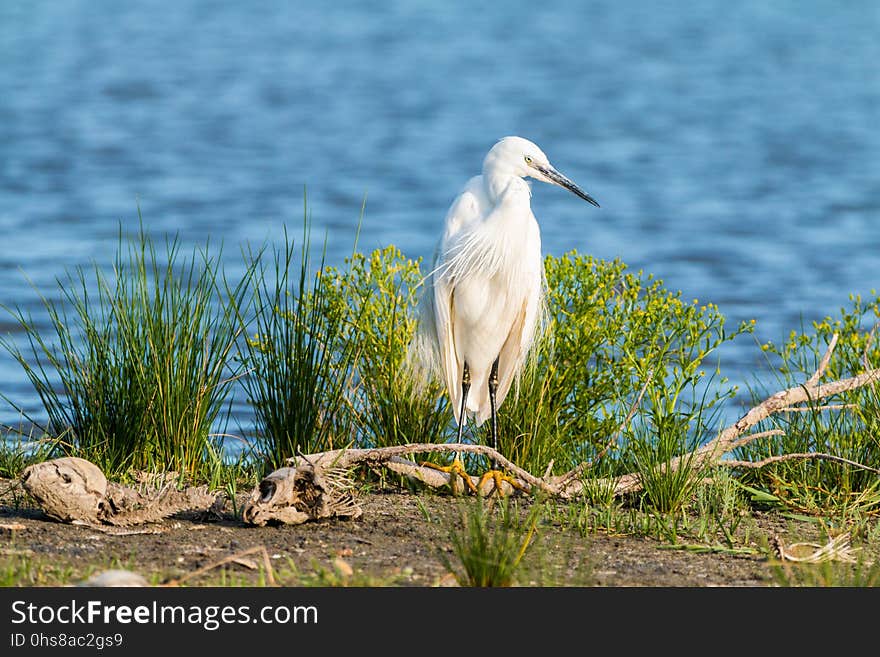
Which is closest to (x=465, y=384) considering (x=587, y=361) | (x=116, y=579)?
(x=587, y=361)

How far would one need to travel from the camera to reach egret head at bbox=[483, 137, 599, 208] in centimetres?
551

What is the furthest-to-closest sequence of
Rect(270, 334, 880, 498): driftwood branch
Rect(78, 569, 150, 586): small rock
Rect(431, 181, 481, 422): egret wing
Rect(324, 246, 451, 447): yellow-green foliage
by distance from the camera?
Rect(431, 181, 481, 422): egret wing
Rect(324, 246, 451, 447): yellow-green foliage
Rect(270, 334, 880, 498): driftwood branch
Rect(78, 569, 150, 586): small rock

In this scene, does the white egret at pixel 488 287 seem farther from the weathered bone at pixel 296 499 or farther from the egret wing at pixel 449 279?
the weathered bone at pixel 296 499

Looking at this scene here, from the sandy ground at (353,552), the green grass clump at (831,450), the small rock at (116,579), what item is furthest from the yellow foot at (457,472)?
the small rock at (116,579)

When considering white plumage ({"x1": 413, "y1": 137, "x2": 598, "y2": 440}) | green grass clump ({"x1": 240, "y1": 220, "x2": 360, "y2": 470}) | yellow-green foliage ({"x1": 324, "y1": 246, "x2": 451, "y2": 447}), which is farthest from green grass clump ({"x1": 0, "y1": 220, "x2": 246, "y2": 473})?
white plumage ({"x1": 413, "y1": 137, "x2": 598, "y2": 440})

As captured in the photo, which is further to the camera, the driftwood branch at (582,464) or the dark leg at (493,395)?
the dark leg at (493,395)

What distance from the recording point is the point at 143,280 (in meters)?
5.17

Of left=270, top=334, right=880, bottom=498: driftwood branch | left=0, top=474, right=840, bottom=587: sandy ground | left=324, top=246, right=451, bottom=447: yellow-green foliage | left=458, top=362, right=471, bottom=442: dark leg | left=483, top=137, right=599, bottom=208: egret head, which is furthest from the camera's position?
left=458, top=362, right=471, bottom=442: dark leg

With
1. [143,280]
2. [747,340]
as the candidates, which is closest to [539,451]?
[143,280]

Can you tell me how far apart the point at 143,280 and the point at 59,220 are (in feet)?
31.3

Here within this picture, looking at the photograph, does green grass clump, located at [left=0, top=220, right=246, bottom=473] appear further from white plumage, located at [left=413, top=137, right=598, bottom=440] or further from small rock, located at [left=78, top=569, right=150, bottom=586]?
small rock, located at [left=78, top=569, right=150, bottom=586]

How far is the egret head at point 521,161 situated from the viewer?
5512 mm

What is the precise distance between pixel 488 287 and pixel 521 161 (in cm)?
65
